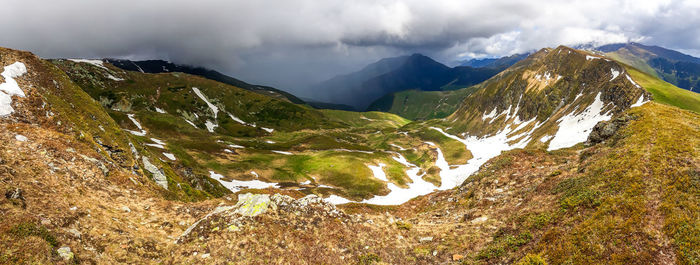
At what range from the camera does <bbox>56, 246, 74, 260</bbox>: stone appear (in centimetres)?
1109

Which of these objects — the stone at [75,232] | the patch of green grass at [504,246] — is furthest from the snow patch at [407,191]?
the stone at [75,232]

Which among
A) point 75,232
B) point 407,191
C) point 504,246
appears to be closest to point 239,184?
point 407,191

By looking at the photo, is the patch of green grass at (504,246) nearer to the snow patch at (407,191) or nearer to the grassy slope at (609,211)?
the grassy slope at (609,211)

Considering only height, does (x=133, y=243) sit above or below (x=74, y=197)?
below

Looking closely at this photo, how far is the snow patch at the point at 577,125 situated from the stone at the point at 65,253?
115572mm

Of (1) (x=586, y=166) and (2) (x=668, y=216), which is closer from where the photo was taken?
(2) (x=668, y=216)

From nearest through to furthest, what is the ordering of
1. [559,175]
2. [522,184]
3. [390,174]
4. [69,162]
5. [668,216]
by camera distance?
[668,216]
[69,162]
[559,175]
[522,184]
[390,174]

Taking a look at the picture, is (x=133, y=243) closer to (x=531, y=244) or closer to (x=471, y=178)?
(x=531, y=244)

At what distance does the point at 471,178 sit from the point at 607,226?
21929 mm

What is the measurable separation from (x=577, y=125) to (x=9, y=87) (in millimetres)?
153075

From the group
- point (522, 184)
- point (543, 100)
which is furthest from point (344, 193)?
point (543, 100)

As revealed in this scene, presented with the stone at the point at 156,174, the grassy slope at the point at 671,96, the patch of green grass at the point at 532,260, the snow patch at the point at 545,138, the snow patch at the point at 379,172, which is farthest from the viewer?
the snow patch at the point at 545,138

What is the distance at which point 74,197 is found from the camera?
655 inches

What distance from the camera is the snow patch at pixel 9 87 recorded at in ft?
85.0
